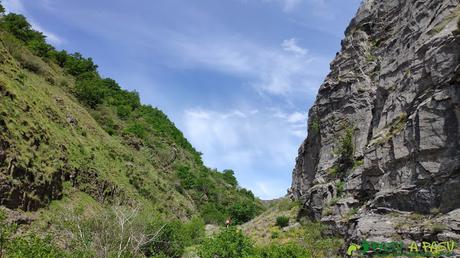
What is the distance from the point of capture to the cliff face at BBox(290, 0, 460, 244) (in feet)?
77.3

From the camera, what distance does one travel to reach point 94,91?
6284cm

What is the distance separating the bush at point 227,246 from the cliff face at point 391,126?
23.7 ft

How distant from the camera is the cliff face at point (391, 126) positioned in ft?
77.3

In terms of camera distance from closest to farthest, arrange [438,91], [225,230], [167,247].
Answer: [438,91] < [225,230] < [167,247]

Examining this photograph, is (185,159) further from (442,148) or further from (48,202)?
(442,148)

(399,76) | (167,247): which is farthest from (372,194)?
(167,247)

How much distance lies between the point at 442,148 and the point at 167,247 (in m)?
25.9

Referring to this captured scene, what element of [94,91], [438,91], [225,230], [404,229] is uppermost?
[94,91]

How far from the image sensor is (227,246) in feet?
88.2

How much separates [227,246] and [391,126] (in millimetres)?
15537

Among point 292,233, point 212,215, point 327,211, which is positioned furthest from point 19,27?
point 327,211

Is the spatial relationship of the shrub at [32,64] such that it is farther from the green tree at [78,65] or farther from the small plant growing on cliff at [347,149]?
the small plant growing on cliff at [347,149]

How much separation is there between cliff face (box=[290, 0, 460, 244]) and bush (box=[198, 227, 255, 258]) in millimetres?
7220

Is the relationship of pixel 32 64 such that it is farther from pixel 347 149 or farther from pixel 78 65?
pixel 347 149
